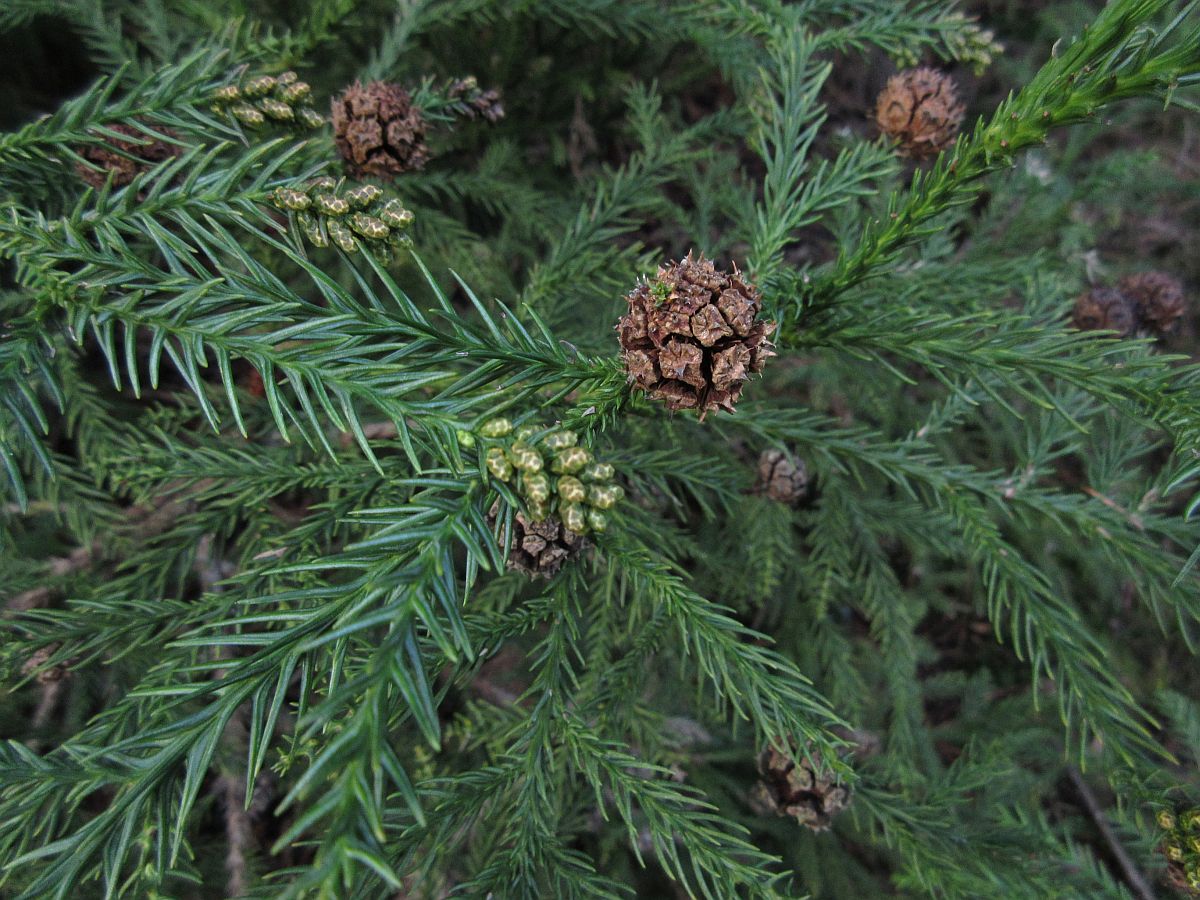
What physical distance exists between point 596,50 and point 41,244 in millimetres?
1987

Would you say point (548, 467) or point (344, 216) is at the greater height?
point (344, 216)

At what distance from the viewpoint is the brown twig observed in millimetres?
2295

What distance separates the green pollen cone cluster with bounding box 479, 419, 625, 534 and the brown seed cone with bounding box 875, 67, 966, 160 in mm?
1235

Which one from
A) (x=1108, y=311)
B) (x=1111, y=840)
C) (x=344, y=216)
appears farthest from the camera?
(x=1111, y=840)

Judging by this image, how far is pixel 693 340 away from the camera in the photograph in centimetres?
94

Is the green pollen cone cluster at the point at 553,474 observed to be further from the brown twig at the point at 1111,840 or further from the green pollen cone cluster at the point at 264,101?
the brown twig at the point at 1111,840

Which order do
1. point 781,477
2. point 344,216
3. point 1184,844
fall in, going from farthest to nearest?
point 781,477, point 1184,844, point 344,216

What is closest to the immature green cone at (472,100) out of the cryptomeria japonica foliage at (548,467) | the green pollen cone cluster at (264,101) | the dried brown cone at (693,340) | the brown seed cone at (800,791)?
the cryptomeria japonica foliage at (548,467)

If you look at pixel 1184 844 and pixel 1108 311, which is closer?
pixel 1184 844

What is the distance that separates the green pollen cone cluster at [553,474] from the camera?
0.82 metres

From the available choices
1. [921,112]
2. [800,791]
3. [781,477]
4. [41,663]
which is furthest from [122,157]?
[800,791]

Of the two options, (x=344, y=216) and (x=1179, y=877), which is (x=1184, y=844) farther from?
(x=344, y=216)

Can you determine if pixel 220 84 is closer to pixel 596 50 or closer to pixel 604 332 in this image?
pixel 604 332

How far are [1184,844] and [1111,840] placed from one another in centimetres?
131
